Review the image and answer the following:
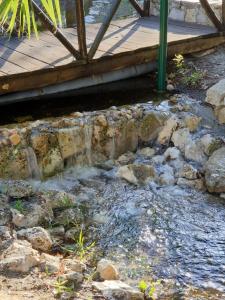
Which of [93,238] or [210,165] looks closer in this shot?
[93,238]

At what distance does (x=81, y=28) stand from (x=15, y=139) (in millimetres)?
1522

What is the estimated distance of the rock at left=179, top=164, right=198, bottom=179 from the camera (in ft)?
14.1

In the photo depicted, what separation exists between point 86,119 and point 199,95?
1517 millimetres

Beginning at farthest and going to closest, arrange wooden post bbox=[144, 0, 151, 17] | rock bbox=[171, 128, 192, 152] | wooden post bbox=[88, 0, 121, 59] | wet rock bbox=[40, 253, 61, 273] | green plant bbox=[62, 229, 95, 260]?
wooden post bbox=[144, 0, 151, 17], wooden post bbox=[88, 0, 121, 59], rock bbox=[171, 128, 192, 152], green plant bbox=[62, 229, 95, 260], wet rock bbox=[40, 253, 61, 273]

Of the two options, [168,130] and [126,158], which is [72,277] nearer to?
[126,158]

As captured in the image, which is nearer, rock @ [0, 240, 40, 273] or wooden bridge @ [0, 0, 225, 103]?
rock @ [0, 240, 40, 273]

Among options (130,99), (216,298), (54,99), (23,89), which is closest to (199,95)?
(130,99)

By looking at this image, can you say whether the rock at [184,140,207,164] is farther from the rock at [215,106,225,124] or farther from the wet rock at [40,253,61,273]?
the wet rock at [40,253,61,273]

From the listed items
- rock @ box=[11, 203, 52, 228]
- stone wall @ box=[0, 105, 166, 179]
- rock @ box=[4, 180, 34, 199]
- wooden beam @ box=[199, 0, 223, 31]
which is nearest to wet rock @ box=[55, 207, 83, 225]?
rock @ box=[11, 203, 52, 228]

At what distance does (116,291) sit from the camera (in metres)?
2.63

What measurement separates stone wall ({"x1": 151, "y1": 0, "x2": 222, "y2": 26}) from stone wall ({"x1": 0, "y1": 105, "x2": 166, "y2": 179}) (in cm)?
250

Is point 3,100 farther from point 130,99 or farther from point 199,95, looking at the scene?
point 199,95

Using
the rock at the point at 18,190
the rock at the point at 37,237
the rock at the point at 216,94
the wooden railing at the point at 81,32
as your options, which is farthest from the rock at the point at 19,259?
the rock at the point at 216,94

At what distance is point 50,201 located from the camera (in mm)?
3916
